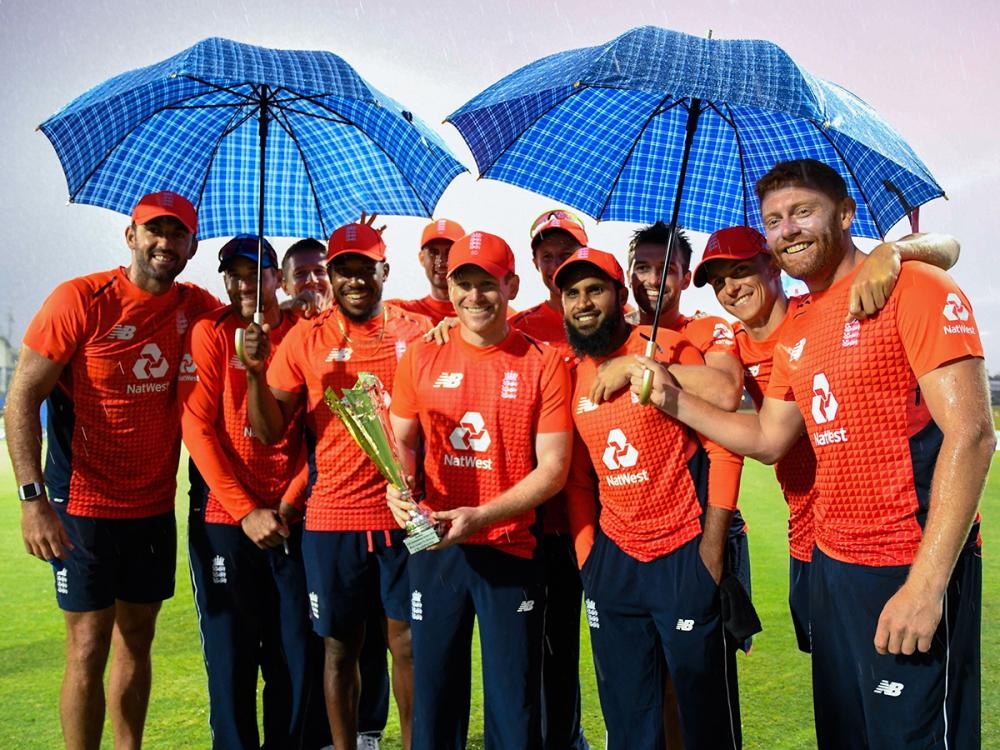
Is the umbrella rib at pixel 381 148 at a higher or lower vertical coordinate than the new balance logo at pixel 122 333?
higher

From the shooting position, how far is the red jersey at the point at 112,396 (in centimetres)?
473

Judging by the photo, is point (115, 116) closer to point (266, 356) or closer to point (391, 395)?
point (266, 356)

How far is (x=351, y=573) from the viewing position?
4.54 m

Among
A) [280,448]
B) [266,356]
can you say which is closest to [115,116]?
[266,356]

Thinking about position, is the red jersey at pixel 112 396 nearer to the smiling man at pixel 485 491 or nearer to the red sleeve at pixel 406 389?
the red sleeve at pixel 406 389

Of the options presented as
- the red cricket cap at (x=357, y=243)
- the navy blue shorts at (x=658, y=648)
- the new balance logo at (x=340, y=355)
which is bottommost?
the navy blue shorts at (x=658, y=648)

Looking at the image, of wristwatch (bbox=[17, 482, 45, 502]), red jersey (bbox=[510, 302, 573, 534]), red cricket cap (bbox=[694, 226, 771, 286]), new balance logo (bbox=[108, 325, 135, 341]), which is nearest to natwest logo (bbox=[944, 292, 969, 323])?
red cricket cap (bbox=[694, 226, 771, 286])

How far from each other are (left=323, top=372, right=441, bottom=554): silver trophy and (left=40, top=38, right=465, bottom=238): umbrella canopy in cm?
142

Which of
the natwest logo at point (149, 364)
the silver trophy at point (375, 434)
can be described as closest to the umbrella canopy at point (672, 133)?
the silver trophy at point (375, 434)

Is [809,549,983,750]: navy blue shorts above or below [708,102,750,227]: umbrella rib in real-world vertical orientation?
below

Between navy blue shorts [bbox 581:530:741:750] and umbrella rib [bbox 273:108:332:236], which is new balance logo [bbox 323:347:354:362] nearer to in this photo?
umbrella rib [bbox 273:108:332:236]

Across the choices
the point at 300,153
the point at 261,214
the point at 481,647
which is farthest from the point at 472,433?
the point at 300,153

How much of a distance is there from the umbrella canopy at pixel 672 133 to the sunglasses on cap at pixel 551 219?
4.5 inches

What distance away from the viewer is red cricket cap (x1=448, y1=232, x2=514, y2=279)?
4121 millimetres
